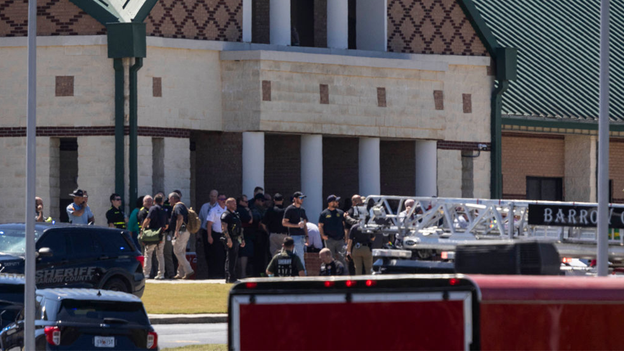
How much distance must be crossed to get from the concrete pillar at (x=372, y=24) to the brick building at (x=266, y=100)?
0.11ft

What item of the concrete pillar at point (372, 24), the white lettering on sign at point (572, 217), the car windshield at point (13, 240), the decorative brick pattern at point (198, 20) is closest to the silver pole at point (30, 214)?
the car windshield at point (13, 240)

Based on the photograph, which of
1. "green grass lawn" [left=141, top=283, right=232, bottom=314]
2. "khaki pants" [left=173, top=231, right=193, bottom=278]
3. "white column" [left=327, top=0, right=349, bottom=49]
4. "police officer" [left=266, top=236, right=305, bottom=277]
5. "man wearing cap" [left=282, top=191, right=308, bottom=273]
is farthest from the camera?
"white column" [left=327, top=0, right=349, bottom=49]

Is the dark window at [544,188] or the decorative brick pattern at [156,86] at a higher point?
the decorative brick pattern at [156,86]

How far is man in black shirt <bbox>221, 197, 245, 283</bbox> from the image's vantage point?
23.8 meters

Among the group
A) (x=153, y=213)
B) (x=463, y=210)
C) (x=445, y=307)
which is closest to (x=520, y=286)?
(x=445, y=307)

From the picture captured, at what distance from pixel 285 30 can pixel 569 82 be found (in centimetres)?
970

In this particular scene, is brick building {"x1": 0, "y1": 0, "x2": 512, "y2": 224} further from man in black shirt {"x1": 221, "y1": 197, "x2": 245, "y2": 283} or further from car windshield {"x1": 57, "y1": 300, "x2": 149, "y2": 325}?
car windshield {"x1": 57, "y1": 300, "x2": 149, "y2": 325}

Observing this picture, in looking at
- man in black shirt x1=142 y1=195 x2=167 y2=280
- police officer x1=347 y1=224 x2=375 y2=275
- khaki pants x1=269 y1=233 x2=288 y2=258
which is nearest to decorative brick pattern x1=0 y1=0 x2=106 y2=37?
man in black shirt x1=142 y1=195 x2=167 y2=280

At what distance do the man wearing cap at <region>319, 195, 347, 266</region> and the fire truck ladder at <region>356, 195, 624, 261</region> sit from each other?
3.59 metres

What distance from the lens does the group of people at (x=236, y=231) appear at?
77.2 feet

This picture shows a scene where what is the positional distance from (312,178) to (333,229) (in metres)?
5.67

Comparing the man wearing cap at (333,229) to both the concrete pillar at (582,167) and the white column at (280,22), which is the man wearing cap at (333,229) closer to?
the white column at (280,22)

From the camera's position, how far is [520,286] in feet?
28.4

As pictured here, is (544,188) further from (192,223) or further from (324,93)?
(192,223)
